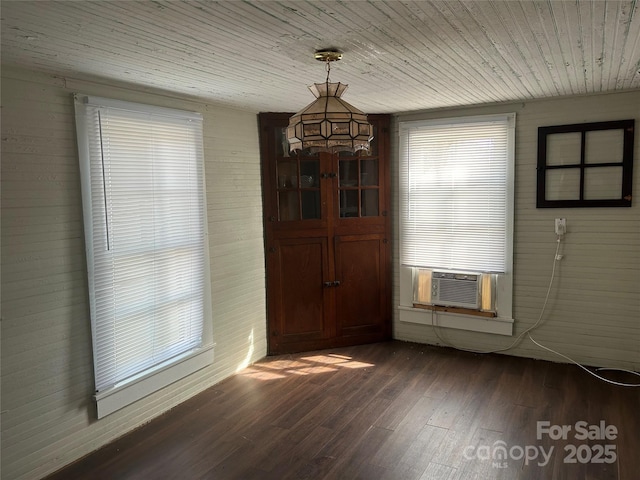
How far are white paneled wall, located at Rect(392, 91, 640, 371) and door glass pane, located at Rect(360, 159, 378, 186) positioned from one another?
873 millimetres

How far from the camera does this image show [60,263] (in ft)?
9.02

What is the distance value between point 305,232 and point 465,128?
1.74 metres

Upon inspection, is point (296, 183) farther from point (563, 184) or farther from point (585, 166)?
point (585, 166)

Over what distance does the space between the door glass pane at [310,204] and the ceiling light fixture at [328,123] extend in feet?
6.42

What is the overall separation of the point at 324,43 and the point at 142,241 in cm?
180

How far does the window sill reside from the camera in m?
4.29

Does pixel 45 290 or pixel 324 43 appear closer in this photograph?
pixel 324 43

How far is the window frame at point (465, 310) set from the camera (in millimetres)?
4137

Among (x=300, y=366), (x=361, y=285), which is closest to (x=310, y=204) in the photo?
(x=361, y=285)

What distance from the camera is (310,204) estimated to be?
4.44 metres

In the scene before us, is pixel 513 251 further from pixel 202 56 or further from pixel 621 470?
pixel 202 56

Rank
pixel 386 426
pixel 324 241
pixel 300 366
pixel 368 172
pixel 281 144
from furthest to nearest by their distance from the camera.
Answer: pixel 368 172
pixel 324 241
pixel 281 144
pixel 300 366
pixel 386 426

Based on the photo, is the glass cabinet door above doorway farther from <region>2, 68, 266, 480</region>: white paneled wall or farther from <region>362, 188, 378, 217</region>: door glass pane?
<region>2, 68, 266, 480</region>: white paneled wall

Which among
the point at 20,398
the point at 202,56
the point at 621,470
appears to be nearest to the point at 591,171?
the point at 621,470
